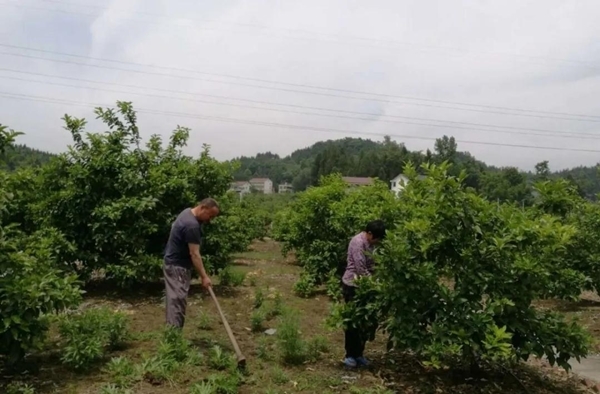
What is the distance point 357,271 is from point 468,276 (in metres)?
1.26

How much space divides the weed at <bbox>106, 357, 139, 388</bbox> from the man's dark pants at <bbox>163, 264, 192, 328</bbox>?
2.82 ft

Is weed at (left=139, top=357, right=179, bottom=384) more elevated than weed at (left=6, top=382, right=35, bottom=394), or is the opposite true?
weed at (left=139, top=357, right=179, bottom=384)

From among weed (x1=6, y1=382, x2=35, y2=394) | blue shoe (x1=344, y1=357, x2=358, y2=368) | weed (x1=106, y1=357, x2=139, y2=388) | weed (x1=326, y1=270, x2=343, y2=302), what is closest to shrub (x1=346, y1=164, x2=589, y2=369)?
blue shoe (x1=344, y1=357, x2=358, y2=368)

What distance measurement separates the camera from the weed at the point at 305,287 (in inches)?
419

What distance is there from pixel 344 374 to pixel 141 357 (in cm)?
214

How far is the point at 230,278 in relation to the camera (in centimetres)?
1071

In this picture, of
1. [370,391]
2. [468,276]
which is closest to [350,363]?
[370,391]

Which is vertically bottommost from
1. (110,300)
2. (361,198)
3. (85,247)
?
(110,300)

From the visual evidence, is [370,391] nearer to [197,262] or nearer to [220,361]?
[220,361]

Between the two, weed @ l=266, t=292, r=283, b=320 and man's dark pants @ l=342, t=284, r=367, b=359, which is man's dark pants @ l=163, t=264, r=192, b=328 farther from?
weed @ l=266, t=292, r=283, b=320

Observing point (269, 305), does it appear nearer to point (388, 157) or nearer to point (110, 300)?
point (110, 300)

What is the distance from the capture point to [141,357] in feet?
18.4

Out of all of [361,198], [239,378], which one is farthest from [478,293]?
[361,198]

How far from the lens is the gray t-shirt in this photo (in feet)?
19.7
